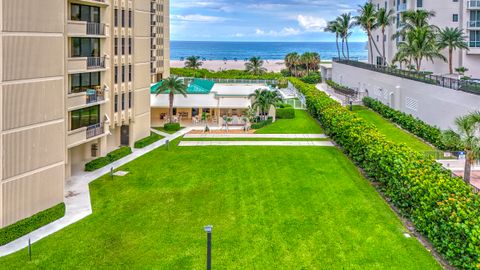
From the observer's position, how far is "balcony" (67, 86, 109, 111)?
2756 cm

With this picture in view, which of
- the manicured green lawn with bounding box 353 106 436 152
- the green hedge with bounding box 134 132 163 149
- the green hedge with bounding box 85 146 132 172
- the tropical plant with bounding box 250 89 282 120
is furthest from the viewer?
the tropical plant with bounding box 250 89 282 120

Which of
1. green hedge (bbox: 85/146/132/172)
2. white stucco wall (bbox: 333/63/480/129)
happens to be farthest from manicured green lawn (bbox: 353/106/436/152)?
green hedge (bbox: 85/146/132/172)

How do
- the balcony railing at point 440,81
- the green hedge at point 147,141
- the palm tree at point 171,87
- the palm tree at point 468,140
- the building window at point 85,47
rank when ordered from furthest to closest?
the palm tree at point 171,87
the green hedge at point 147,141
the balcony railing at point 440,81
the building window at point 85,47
the palm tree at point 468,140

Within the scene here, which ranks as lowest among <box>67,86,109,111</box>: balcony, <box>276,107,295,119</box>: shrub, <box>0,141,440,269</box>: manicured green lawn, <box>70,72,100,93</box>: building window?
<box>0,141,440,269</box>: manicured green lawn

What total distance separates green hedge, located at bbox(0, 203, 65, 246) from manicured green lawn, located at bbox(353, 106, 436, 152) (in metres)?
26.0

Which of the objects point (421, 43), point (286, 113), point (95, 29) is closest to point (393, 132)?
point (286, 113)

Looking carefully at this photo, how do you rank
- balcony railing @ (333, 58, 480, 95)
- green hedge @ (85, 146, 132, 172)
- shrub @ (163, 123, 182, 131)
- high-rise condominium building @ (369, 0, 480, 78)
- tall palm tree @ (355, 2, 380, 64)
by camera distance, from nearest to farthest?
green hedge @ (85, 146, 132, 172) → balcony railing @ (333, 58, 480, 95) → shrub @ (163, 123, 182, 131) → high-rise condominium building @ (369, 0, 480, 78) → tall palm tree @ (355, 2, 380, 64)

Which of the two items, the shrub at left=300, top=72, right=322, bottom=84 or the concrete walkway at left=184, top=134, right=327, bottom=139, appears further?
the shrub at left=300, top=72, right=322, bottom=84

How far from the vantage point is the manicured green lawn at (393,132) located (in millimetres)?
34281

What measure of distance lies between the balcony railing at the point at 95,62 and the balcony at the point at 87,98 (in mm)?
1661

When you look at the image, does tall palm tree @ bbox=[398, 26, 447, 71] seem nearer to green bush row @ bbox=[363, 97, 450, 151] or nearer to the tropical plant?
green bush row @ bbox=[363, 97, 450, 151]

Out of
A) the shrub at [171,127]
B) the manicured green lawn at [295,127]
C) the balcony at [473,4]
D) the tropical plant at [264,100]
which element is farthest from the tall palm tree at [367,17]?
the shrub at [171,127]

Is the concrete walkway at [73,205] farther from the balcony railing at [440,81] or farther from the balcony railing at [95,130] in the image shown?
the balcony railing at [440,81]

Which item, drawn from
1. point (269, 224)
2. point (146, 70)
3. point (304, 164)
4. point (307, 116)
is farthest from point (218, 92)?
point (269, 224)
